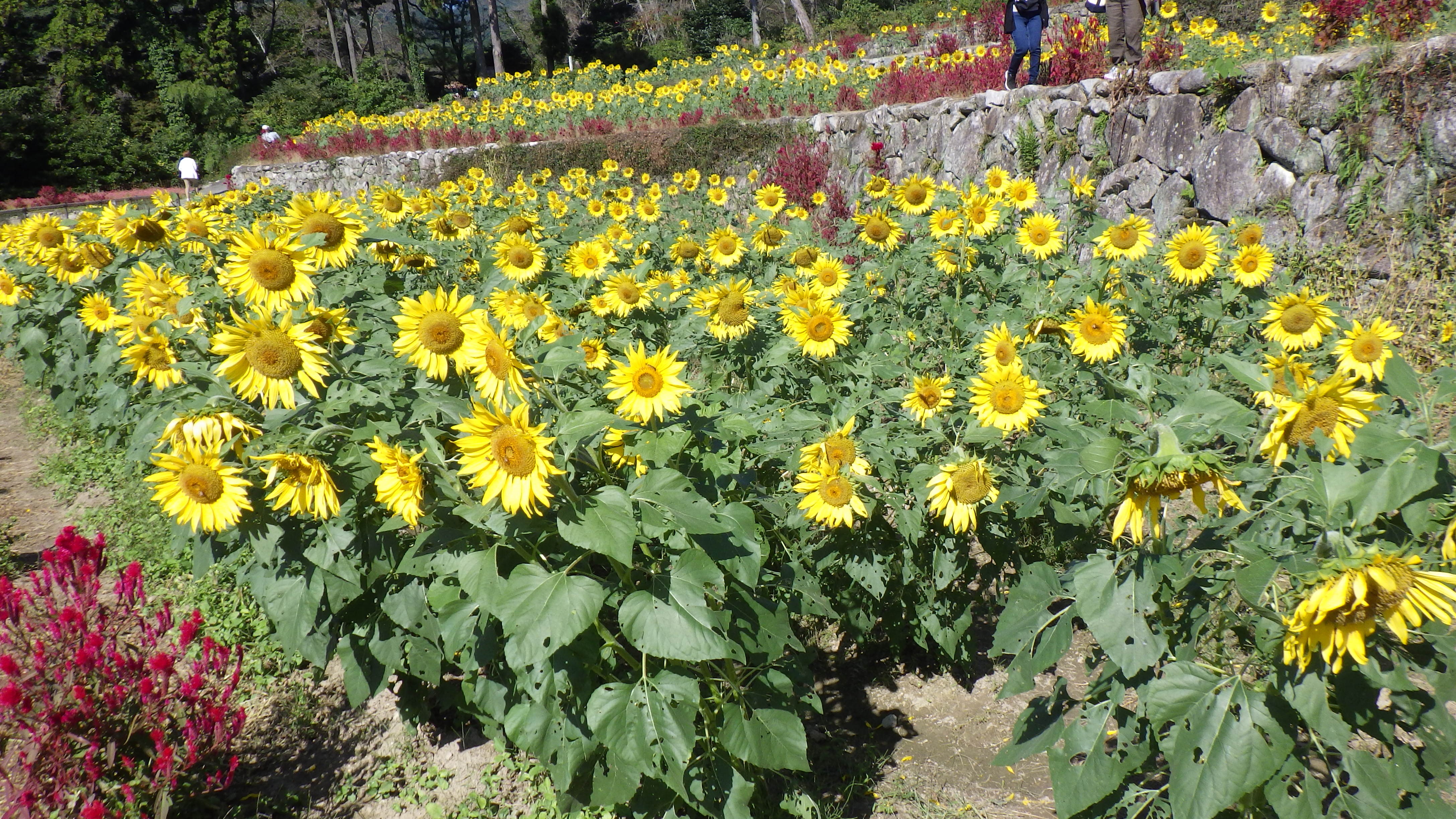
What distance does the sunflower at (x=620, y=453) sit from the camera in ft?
6.84

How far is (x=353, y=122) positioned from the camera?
70.2 ft

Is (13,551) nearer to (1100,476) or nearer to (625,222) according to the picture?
(625,222)

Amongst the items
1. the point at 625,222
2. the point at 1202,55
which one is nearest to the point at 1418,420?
the point at 625,222

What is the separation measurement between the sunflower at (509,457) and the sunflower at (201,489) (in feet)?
2.42

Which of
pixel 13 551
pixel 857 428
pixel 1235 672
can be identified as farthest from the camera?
pixel 13 551

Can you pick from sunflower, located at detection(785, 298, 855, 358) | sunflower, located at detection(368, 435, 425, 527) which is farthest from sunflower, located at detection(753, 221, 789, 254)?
sunflower, located at detection(368, 435, 425, 527)

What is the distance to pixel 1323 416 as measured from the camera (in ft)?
5.19

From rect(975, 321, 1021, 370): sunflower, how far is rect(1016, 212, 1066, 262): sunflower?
138 cm

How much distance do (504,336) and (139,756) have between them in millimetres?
2035

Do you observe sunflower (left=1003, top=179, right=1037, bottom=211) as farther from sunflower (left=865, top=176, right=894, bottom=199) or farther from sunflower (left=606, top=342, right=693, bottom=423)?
sunflower (left=606, top=342, right=693, bottom=423)

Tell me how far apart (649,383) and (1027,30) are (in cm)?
833

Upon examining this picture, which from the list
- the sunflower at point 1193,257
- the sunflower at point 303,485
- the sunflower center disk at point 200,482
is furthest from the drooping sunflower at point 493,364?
the sunflower at point 1193,257

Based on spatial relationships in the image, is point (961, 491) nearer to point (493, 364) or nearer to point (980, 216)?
point (493, 364)

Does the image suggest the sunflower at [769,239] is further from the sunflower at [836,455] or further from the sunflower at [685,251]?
the sunflower at [836,455]
